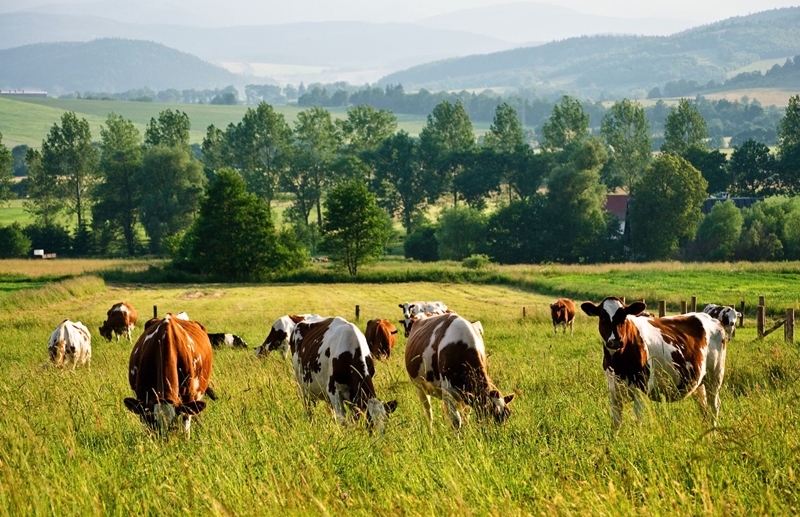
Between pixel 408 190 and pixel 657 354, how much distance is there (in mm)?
97645

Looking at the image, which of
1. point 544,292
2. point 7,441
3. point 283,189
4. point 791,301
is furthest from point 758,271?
point 283,189

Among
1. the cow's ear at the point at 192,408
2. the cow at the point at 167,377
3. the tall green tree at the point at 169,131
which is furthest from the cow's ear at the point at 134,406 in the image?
the tall green tree at the point at 169,131

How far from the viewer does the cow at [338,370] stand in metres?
10.5

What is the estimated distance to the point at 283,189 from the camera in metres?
110

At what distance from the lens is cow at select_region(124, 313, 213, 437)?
30.7ft

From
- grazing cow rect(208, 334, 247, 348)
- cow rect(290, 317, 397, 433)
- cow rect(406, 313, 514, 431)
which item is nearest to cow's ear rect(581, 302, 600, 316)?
cow rect(406, 313, 514, 431)

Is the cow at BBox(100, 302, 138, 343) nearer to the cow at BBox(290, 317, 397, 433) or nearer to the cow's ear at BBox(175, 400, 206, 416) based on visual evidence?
the cow at BBox(290, 317, 397, 433)

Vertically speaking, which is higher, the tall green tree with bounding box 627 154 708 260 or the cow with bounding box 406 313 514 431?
the cow with bounding box 406 313 514 431

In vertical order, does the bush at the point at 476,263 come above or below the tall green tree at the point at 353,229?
below

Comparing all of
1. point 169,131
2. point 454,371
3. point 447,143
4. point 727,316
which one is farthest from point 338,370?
point 169,131

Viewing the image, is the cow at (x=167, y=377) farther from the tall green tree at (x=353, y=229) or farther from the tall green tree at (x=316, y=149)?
the tall green tree at (x=316, y=149)

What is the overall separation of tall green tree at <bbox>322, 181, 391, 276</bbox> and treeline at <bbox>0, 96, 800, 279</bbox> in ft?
0.37

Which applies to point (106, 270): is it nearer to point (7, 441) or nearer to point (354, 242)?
point (354, 242)

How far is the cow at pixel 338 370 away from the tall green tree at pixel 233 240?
5303 cm
